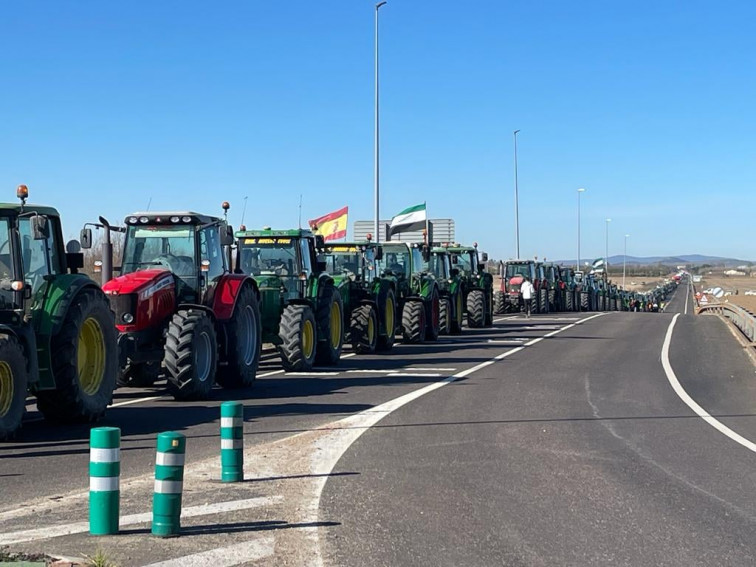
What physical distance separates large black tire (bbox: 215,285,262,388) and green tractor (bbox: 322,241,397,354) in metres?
5.92

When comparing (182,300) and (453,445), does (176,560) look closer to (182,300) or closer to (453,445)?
(453,445)

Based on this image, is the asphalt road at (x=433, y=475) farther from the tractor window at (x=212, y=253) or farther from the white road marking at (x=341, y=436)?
the tractor window at (x=212, y=253)

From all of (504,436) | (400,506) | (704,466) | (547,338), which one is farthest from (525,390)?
(547,338)

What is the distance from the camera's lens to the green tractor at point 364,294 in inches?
901

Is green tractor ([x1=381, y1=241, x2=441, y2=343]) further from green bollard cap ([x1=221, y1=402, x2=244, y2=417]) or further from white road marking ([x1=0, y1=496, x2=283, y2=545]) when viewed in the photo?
white road marking ([x1=0, y1=496, x2=283, y2=545])

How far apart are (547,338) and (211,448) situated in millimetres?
19594

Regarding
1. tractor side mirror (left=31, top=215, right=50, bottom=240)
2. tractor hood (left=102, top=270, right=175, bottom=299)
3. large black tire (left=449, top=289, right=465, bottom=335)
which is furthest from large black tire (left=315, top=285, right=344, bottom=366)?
large black tire (left=449, top=289, right=465, bottom=335)

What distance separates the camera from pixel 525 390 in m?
16.4

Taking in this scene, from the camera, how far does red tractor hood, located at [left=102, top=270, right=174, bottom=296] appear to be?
14.1 meters

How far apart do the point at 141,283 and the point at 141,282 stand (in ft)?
0.14

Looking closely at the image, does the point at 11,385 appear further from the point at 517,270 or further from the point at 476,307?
the point at 517,270

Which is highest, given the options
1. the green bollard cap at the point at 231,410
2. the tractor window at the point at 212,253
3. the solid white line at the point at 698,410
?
the tractor window at the point at 212,253

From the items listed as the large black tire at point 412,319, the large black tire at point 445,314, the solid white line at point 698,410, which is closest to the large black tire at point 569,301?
the large black tire at point 445,314

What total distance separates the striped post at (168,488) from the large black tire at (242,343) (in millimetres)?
8642
